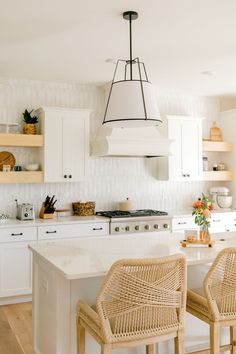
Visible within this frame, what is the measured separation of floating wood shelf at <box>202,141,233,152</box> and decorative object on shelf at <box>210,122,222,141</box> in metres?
0.15

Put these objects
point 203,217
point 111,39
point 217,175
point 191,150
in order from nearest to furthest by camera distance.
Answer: point 203,217 → point 111,39 → point 191,150 → point 217,175

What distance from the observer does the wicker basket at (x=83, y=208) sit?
538 centimetres

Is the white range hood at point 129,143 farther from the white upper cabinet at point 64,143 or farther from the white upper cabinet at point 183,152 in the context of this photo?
the white upper cabinet at point 183,152

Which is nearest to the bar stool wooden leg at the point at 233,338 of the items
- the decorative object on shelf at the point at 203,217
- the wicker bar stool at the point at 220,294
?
the wicker bar stool at the point at 220,294

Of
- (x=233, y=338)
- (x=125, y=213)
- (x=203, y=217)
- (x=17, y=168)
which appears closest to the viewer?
(x=233, y=338)

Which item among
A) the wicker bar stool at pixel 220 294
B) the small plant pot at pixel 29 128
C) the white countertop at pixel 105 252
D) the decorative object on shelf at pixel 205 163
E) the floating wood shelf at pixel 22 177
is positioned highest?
the small plant pot at pixel 29 128

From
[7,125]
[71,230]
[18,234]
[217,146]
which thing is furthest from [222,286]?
[217,146]

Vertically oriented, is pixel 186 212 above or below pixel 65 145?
below

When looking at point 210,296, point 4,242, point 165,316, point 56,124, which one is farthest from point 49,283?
point 56,124

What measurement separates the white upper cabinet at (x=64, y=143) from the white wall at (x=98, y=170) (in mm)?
330

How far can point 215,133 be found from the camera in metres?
6.43

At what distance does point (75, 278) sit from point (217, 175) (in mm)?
4345

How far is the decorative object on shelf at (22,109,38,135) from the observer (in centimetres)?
512

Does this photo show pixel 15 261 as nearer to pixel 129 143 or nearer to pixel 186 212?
pixel 129 143
